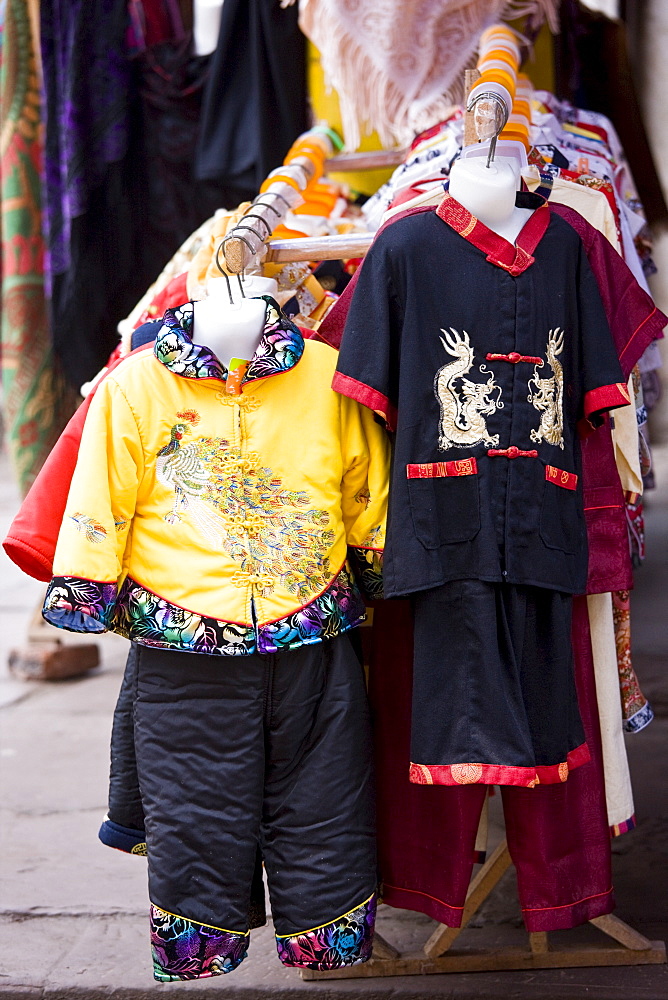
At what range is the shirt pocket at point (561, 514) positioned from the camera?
168 cm

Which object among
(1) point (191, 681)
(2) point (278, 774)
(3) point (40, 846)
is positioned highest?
(1) point (191, 681)

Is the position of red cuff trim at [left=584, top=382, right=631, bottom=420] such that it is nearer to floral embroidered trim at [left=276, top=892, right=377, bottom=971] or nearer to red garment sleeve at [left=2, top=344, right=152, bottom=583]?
red garment sleeve at [left=2, top=344, right=152, bottom=583]

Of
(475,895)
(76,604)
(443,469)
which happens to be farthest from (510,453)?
(475,895)

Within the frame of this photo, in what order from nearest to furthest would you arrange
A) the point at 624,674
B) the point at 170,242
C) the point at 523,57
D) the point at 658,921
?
the point at 624,674 → the point at 658,921 → the point at 523,57 → the point at 170,242

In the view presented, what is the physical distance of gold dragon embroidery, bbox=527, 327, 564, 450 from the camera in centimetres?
168

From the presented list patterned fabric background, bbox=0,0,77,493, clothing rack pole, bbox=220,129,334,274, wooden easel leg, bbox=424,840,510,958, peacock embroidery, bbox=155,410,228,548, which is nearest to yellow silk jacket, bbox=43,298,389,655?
peacock embroidery, bbox=155,410,228,548

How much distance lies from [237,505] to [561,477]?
51 centimetres

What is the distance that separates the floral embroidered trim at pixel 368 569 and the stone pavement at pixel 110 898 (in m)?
0.78

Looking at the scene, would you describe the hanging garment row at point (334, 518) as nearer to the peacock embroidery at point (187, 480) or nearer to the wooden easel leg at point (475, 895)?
the peacock embroidery at point (187, 480)

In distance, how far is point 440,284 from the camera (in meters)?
1.69

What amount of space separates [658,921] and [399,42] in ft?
6.32

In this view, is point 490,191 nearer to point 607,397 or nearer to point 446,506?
point 607,397

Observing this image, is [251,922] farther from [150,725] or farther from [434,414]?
[434,414]

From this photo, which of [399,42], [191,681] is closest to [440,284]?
[191,681]
